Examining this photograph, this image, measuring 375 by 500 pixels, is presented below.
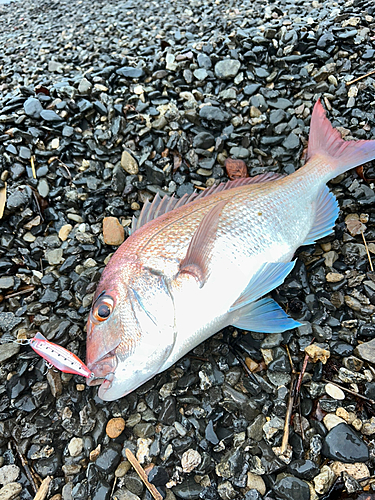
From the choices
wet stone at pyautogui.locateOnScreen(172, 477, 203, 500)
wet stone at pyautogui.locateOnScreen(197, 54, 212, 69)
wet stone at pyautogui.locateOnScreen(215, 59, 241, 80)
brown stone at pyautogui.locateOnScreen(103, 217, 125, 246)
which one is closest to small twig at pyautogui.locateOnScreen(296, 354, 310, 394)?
wet stone at pyautogui.locateOnScreen(172, 477, 203, 500)

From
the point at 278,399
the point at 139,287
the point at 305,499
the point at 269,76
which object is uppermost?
the point at 269,76

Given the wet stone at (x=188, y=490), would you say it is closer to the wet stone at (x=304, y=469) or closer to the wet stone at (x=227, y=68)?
the wet stone at (x=304, y=469)

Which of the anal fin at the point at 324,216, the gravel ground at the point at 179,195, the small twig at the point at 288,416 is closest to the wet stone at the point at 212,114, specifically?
the gravel ground at the point at 179,195

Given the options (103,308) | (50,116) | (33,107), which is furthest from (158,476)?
(33,107)

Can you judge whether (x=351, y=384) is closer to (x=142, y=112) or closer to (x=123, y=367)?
(x=123, y=367)

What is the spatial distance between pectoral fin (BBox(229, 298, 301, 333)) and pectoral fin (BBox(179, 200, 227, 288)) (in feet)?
1.33

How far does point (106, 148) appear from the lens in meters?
3.45

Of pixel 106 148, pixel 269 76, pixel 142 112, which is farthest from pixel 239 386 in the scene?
pixel 269 76

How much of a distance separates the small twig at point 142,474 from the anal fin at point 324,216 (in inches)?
84.3

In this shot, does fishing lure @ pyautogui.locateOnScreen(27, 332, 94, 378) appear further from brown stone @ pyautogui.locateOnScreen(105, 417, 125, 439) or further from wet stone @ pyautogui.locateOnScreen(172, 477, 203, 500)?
wet stone @ pyautogui.locateOnScreen(172, 477, 203, 500)

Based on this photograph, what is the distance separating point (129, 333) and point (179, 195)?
5.59ft

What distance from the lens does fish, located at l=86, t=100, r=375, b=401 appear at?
6.56 ft

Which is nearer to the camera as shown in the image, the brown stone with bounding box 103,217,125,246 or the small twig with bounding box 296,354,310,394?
the small twig with bounding box 296,354,310,394

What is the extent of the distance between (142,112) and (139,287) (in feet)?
7.68
